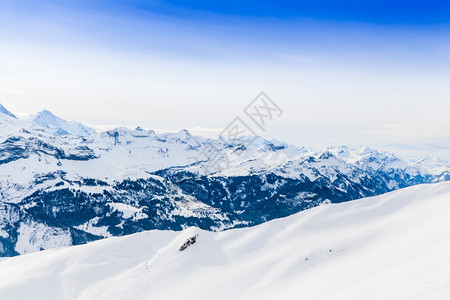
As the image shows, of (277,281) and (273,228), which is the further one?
(273,228)

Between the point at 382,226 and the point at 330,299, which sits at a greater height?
the point at 330,299

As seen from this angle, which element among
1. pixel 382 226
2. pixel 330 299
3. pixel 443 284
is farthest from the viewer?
pixel 382 226

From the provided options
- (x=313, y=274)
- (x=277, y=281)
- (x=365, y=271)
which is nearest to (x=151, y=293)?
(x=277, y=281)

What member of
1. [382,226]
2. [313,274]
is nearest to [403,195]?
[382,226]

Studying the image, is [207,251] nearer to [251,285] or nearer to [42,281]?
[251,285]

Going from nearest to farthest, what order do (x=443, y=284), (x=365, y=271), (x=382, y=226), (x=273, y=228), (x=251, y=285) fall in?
(x=443, y=284)
(x=365, y=271)
(x=251, y=285)
(x=382, y=226)
(x=273, y=228)

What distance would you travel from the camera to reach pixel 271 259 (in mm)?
60062

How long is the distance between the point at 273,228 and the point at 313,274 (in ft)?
88.5

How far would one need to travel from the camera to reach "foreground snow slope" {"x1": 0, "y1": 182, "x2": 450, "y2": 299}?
1586 inches

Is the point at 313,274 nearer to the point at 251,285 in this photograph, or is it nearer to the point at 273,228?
the point at 251,285

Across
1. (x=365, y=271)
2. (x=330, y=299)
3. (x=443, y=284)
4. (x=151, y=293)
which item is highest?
(x=443, y=284)

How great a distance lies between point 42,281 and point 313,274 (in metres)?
49.8

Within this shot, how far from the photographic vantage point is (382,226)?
61844 millimetres

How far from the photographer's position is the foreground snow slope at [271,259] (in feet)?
132
